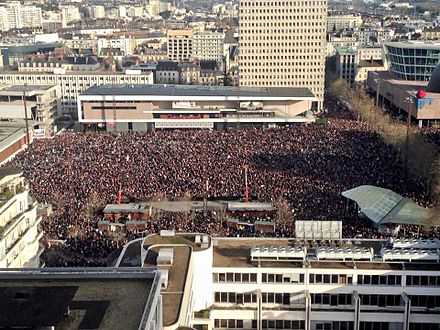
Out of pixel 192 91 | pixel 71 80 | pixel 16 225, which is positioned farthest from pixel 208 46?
pixel 16 225

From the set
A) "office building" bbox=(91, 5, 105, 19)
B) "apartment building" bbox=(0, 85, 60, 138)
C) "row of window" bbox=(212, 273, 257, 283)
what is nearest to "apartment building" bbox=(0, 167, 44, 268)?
"row of window" bbox=(212, 273, 257, 283)

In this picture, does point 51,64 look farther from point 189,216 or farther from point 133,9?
point 133,9

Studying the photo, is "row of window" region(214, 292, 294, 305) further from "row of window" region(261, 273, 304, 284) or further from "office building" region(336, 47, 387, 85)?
"office building" region(336, 47, 387, 85)

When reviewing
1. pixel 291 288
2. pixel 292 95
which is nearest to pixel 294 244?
pixel 291 288

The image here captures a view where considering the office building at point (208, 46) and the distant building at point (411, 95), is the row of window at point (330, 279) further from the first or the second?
the office building at point (208, 46)

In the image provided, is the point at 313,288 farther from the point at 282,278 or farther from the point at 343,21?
the point at 343,21

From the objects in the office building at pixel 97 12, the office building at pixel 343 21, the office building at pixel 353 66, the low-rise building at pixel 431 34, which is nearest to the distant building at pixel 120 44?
the office building at pixel 353 66

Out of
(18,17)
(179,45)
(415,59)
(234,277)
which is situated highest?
(18,17)
